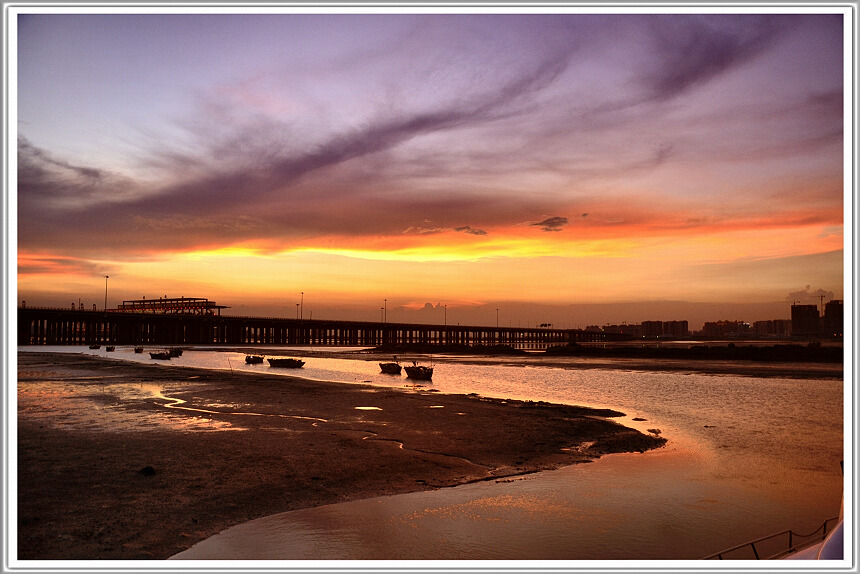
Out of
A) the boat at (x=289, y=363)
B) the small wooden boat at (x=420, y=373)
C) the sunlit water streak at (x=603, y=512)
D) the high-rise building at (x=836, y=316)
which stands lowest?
the boat at (x=289, y=363)

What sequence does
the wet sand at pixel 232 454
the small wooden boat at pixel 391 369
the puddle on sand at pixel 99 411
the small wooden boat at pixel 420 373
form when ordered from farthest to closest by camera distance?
1. the small wooden boat at pixel 391 369
2. the small wooden boat at pixel 420 373
3. the puddle on sand at pixel 99 411
4. the wet sand at pixel 232 454

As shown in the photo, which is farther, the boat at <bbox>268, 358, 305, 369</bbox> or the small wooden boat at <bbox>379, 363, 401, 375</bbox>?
the boat at <bbox>268, 358, 305, 369</bbox>

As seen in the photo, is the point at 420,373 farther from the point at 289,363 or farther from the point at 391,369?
the point at 289,363

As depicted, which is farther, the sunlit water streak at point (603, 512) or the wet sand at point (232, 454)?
the wet sand at point (232, 454)

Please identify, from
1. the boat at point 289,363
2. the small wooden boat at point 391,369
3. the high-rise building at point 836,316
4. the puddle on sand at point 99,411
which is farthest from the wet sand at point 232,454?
the boat at point 289,363

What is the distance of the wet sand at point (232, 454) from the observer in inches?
388

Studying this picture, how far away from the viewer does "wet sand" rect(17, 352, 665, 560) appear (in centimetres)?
985

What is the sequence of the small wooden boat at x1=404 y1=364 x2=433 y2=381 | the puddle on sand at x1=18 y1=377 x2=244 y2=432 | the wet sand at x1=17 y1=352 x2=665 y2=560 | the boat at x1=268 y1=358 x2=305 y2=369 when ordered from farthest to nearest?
the boat at x1=268 y1=358 x2=305 y2=369 < the small wooden boat at x1=404 y1=364 x2=433 y2=381 < the puddle on sand at x1=18 y1=377 x2=244 y2=432 < the wet sand at x1=17 y1=352 x2=665 y2=560

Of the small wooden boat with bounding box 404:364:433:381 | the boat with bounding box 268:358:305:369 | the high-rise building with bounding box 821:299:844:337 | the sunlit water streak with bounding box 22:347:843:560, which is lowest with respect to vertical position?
the boat with bounding box 268:358:305:369

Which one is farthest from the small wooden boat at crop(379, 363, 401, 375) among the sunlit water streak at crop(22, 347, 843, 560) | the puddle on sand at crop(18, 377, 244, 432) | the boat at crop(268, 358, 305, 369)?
the sunlit water streak at crop(22, 347, 843, 560)

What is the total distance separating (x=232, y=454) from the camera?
595 inches

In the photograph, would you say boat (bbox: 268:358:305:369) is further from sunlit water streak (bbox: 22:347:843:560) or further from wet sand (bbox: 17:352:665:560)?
sunlit water streak (bbox: 22:347:843:560)

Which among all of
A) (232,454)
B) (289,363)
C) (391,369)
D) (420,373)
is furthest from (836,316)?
(289,363)

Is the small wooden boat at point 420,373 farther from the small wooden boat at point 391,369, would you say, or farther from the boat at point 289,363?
the boat at point 289,363
